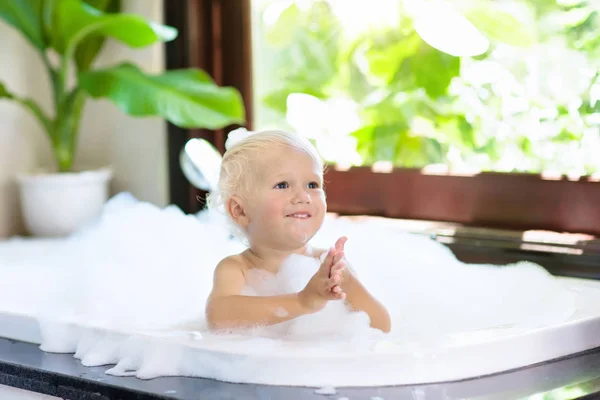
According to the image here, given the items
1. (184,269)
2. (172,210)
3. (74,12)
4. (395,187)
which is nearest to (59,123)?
(74,12)

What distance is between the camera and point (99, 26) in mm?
2008

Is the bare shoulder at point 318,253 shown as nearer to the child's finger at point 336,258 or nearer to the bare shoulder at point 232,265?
the bare shoulder at point 232,265

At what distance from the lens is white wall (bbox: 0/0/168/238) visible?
87.0 inches

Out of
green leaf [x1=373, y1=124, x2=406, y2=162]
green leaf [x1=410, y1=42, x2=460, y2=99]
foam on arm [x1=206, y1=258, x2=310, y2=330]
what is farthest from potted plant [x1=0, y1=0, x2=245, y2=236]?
foam on arm [x1=206, y1=258, x2=310, y2=330]

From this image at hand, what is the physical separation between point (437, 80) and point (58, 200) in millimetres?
976

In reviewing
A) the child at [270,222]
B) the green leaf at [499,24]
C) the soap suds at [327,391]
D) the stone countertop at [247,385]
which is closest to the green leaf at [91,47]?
the green leaf at [499,24]

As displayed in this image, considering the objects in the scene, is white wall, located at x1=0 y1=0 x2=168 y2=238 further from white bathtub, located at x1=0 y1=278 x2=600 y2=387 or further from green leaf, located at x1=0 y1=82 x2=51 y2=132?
white bathtub, located at x1=0 y1=278 x2=600 y2=387

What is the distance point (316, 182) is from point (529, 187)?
26.4 inches

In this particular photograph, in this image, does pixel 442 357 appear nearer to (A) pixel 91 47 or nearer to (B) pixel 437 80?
(B) pixel 437 80

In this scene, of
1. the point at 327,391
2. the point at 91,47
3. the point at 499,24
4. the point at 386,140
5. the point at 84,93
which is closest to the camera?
the point at 327,391

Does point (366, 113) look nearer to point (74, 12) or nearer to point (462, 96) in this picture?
point (462, 96)

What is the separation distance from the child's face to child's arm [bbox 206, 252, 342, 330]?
103mm

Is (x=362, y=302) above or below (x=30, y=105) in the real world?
below

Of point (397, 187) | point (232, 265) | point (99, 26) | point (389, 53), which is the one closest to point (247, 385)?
point (232, 265)
